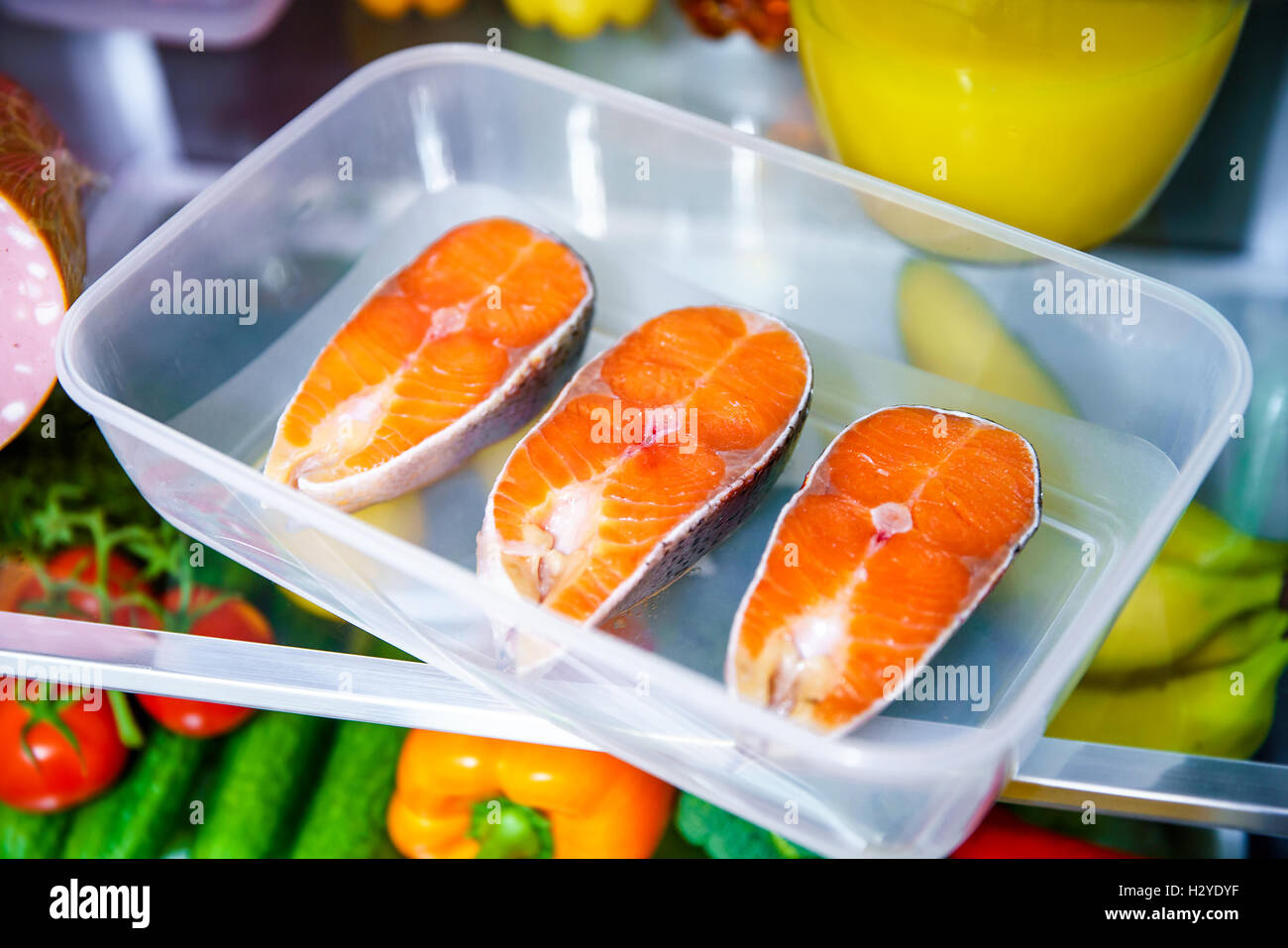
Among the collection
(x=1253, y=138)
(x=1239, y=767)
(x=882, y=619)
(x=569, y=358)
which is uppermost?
(x=1253, y=138)

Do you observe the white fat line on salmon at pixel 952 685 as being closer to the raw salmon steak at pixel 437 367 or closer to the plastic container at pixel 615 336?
the plastic container at pixel 615 336

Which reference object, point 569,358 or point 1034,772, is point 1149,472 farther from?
point 569,358

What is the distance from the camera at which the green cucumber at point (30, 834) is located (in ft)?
3.49

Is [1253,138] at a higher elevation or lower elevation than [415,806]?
higher

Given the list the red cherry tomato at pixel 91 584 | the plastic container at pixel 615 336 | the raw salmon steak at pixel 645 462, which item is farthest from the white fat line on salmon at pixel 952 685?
the red cherry tomato at pixel 91 584

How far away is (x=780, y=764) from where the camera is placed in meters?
0.72

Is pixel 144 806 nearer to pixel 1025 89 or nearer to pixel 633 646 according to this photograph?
pixel 633 646

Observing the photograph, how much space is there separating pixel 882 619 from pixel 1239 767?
0.92 feet

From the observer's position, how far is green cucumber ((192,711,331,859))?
1.05 m

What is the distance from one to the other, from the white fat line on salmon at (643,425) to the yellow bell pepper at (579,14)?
0.56 m

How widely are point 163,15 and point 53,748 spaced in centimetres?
77

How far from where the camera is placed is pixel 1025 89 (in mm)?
907

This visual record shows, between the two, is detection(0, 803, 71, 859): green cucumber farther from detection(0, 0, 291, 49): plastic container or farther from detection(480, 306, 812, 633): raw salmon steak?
detection(0, 0, 291, 49): plastic container
